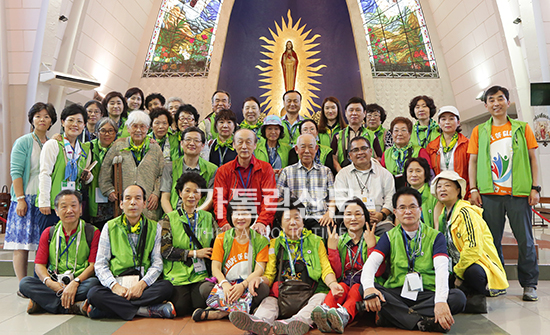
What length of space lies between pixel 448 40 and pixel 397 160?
24.1ft

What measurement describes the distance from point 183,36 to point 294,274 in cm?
872

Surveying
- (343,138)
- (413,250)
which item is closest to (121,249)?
(413,250)

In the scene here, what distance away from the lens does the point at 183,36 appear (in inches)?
401

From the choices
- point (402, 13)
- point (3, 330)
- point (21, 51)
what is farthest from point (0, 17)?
point (402, 13)

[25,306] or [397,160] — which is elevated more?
[397,160]

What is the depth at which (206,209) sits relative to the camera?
3.29 metres

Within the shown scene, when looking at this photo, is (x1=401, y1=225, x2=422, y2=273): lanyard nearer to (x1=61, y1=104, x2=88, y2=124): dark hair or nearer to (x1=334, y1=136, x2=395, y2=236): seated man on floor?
(x1=334, y1=136, x2=395, y2=236): seated man on floor

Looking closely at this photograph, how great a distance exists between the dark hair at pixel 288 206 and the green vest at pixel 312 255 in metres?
0.21

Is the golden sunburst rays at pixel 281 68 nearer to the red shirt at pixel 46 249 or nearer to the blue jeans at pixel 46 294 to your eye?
the red shirt at pixel 46 249

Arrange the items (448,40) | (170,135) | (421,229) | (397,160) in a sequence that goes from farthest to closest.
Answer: (448,40), (170,135), (397,160), (421,229)

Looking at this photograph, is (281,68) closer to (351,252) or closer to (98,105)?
(98,105)

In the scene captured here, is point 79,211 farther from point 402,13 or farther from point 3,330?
point 402,13

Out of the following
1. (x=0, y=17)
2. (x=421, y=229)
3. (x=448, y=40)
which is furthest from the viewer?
(x=448, y=40)

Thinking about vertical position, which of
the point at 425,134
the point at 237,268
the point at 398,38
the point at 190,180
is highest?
the point at 398,38
